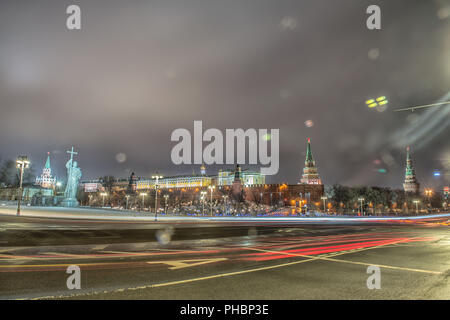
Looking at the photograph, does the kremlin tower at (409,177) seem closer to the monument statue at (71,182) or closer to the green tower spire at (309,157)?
the green tower spire at (309,157)

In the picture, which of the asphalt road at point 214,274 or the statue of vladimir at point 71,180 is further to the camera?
the statue of vladimir at point 71,180

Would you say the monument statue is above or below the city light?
below

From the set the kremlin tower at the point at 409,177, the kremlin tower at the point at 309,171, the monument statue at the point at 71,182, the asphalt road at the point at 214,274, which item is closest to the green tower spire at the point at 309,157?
the kremlin tower at the point at 309,171

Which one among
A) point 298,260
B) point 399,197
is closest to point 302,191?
point 399,197

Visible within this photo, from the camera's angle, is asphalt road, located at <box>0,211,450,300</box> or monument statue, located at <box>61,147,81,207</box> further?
monument statue, located at <box>61,147,81,207</box>

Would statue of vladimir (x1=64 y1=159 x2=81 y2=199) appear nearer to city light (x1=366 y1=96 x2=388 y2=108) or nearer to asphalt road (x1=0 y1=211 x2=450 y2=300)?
asphalt road (x1=0 y1=211 x2=450 y2=300)

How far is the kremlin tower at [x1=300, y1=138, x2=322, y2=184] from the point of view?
164875mm

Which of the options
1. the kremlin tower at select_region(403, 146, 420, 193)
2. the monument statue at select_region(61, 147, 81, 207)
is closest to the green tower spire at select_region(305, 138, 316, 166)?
the kremlin tower at select_region(403, 146, 420, 193)

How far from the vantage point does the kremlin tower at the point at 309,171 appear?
165 metres

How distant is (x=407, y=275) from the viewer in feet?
26.6

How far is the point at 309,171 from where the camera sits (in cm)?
16850

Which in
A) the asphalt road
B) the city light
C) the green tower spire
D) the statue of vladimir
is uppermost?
the green tower spire

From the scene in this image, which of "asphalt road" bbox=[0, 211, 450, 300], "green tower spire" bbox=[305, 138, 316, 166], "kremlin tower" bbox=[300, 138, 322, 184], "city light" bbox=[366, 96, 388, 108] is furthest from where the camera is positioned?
"green tower spire" bbox=[305, 138, 316, 166]
